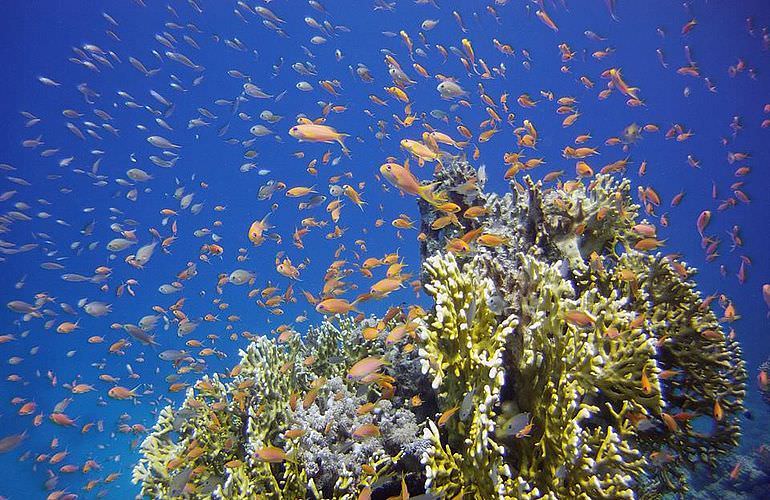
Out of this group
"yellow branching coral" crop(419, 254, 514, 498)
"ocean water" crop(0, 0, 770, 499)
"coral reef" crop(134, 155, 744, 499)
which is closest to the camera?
"yellow branching coral" crop(419, 254, 514, 498)

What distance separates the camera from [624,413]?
3.67m

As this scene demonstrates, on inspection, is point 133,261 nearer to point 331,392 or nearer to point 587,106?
point 331,392

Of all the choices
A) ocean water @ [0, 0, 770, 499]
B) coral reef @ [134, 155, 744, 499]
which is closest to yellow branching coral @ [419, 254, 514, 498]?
coral reef @ [134, 155, 744, 499]

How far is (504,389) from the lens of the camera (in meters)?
4.01

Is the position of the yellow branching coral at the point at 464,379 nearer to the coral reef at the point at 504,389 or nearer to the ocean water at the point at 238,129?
the coral reef at the point at 504,389

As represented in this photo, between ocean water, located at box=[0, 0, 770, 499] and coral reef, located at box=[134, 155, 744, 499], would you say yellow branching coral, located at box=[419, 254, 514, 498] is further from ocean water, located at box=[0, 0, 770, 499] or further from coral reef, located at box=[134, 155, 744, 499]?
ocean water, located at box=[0, 0, 770, 499]

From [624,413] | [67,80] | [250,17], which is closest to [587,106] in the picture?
[250,17]

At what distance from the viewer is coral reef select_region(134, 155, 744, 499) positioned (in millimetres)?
3348

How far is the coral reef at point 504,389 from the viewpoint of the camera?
3348 mm

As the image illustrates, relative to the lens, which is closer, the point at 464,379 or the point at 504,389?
the point at 464,379

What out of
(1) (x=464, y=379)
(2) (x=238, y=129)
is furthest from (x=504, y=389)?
(2) (x=238, y=129)

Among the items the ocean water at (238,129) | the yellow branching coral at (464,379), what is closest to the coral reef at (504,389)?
the yellow branching coral at (464,379)

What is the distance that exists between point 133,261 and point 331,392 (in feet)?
32.1

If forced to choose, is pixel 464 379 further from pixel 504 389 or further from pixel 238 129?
pixel 238 129
